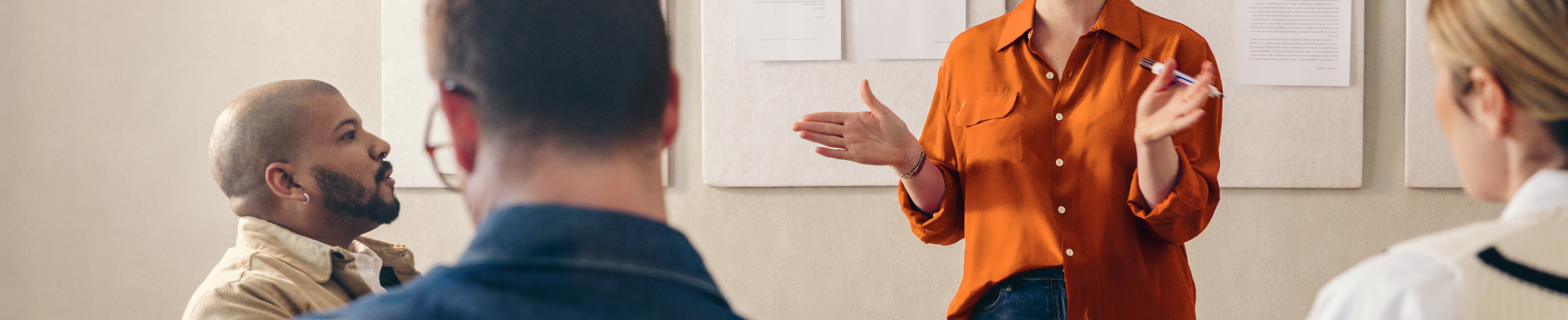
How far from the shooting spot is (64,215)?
2.58 metres

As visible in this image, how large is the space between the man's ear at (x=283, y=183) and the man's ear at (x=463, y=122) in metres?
0.96

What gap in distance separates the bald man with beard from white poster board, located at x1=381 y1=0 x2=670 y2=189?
3.41 feet

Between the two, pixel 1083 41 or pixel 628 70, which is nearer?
pixel 628 70

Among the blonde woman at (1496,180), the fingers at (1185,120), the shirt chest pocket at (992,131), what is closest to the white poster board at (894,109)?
the shirt chest pocket at (992,131)

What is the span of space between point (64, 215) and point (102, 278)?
0.71 feet

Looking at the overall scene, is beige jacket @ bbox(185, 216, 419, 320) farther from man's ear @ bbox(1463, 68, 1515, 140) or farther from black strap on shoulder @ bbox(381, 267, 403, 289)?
man's ear @ bbox(1463, 68, 1515, 140)

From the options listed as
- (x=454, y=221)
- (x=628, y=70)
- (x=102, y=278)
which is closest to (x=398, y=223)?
(x=454, y=221)

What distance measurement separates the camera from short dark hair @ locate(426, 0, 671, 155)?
55 cm

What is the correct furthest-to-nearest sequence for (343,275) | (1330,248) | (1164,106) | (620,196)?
(1330,248), (343,275), (1164,106), (620,196)

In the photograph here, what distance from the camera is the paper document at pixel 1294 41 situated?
2.28 m

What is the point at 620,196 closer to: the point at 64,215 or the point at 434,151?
the point at 434,151

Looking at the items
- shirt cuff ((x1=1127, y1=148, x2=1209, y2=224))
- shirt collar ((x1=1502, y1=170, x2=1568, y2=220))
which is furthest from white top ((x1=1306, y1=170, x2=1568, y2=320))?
shirt cuff ((x1=1127, y1=148, x2=1209, y2=224))

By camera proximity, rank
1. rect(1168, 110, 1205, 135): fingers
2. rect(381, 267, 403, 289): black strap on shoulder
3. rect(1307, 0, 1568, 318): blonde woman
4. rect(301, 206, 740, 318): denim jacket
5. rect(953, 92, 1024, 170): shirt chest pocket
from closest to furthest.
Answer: rect(301, 206, 740, 318): denim jacket → rect(1307, 0, 1568, 318): blonde woman → rect(1168, 110, 1205, 135): fingers → rect(953, 92, 1024, 170): shirt chest pocket → rect(381, 267, 403, 289): black strap on shoulder

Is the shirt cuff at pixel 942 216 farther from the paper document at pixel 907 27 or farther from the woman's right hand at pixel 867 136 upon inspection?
the paper document at pixel 907 27
